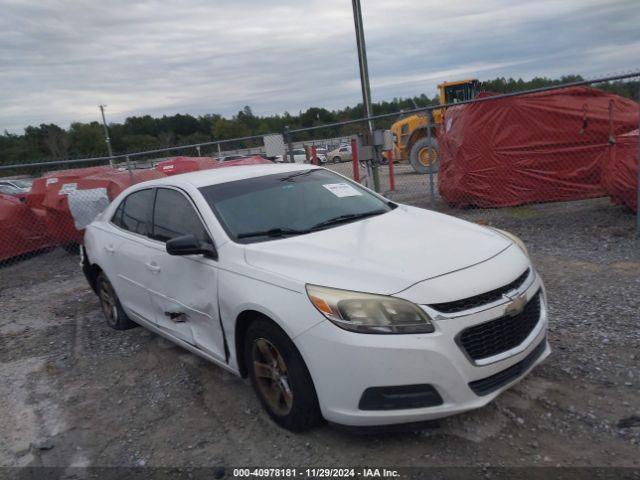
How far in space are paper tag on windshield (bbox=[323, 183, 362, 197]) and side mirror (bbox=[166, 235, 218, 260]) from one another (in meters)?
1.17

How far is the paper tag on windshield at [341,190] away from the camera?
4.20 meters

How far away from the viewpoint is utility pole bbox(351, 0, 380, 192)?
32.7 feet

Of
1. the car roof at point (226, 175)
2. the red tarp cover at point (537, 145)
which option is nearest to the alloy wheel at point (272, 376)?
the car roof at point (226, 175)

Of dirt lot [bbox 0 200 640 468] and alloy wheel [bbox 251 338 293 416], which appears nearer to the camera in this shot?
dirt lot [bbox 0 200 640 468]

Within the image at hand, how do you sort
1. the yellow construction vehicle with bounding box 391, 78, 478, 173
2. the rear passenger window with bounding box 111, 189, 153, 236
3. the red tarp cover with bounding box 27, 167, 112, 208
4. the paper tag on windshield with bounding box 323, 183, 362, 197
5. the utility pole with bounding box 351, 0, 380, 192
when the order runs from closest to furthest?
1. the paper tag on windshield with bounding box 323, 183, 362, 197
2. the rear passenger window with bounding box 111, 189, 153, 236
3. the red tarp cover with bounding box 27, 167, 112, 208
4. the utility pole with bounding box 351, 0, 380, 192
5. the yellow construction vehicle with bounding box 391, 78, 478, 173

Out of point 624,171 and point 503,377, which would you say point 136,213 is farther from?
point 624,171

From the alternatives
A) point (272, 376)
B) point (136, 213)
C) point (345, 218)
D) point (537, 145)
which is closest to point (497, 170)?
point (537, 145)

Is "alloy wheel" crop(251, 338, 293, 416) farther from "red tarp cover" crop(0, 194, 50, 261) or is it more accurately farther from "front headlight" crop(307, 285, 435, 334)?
"red tarp cover" crop(0, 194, 50, 261)

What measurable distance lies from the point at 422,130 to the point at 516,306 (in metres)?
16.4

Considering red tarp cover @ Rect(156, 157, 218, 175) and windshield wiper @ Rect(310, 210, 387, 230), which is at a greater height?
red tarp cover @ Rect(156, 157, 218, 175)

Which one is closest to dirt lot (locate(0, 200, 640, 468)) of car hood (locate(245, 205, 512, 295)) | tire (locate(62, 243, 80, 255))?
car hood (locate(245, 205, 512, 295))

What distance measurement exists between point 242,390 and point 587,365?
95.3 inches

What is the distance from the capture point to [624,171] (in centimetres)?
728

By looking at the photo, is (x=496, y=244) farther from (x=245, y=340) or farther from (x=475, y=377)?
(x=245, y=340)
